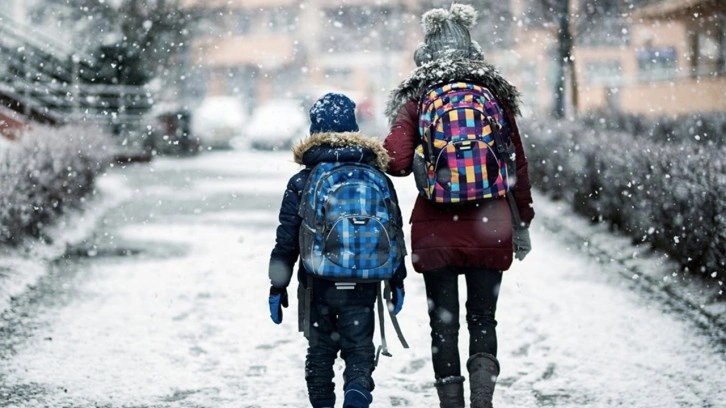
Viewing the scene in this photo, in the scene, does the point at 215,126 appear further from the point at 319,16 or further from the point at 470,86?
the point at 319,16

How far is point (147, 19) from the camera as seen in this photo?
2533 cm

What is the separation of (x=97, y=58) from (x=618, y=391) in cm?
2181

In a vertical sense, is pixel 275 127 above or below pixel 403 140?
above

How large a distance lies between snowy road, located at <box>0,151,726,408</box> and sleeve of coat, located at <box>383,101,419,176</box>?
1399mm

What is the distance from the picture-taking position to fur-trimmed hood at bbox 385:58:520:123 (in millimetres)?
4254

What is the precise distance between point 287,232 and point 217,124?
27187 millimetres

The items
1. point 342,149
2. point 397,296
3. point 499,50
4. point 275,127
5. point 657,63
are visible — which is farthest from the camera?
point 275,127

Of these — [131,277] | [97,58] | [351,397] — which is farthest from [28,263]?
[97,58]

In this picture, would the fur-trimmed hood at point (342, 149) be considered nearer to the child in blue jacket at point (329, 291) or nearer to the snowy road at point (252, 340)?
the child in blue jacket at point (329, 291)

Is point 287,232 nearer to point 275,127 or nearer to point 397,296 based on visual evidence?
point 397,296

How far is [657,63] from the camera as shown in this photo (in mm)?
29031

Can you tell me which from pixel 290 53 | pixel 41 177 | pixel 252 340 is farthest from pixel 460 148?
pixel 290 53

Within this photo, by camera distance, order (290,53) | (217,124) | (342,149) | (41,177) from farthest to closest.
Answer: (290,53) < (217,124) < (41,177) < (342,149)

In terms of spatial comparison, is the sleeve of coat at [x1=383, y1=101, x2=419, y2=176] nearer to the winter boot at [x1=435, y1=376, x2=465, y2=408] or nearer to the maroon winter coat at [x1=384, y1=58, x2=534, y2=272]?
the maroon winter coat at [x1=384, y1=58, x2=534, y2=272]
